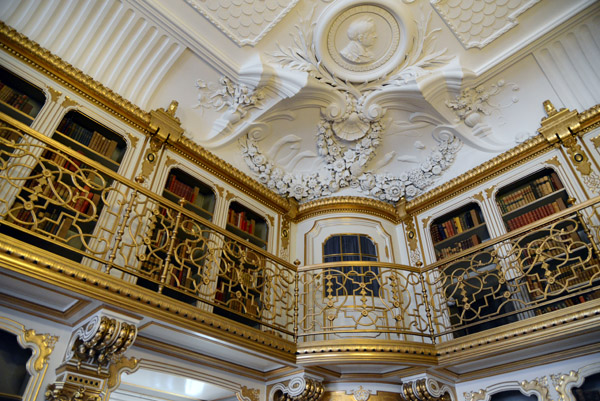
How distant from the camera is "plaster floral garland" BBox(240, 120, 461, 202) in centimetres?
616

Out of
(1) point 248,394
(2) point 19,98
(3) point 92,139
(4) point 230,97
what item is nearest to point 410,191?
(4) point 230,97

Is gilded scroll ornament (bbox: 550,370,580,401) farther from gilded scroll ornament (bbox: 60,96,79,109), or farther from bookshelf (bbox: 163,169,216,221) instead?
gilded scroll ornament (bbox: 60,96,79,109)

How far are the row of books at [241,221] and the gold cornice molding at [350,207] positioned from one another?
894 millimetres

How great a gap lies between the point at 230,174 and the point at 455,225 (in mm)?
3353

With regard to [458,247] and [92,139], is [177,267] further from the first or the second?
[458,247]

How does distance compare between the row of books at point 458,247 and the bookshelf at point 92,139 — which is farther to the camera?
the row of books at point 458,247

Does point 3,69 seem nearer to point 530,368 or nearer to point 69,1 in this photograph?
point 69,1

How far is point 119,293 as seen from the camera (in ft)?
9.75

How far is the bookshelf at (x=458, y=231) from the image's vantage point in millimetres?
5422

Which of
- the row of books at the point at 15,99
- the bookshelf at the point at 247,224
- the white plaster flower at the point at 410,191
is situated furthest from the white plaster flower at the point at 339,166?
the row of books at the point at 15,99

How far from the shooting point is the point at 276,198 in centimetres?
621

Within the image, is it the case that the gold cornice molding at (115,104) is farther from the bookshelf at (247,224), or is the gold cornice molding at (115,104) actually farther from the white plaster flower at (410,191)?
the white plaster flower at (410,191)

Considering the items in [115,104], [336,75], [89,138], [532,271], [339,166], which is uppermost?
[336,75]

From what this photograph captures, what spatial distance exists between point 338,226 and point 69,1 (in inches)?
175
